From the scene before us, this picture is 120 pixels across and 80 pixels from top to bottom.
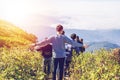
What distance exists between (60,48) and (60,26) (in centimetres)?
83

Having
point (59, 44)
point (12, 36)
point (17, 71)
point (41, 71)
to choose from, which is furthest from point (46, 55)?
point (12, 36)

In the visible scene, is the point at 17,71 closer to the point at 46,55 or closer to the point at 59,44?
the point at 59,44

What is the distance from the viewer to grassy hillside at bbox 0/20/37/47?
32.1 meters

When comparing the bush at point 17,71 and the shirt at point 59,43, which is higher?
the shirt at point 59,43

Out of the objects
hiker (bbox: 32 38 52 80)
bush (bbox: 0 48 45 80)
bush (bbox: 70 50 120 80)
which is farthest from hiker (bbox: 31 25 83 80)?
hiker (bbox: 32 38 52 80)

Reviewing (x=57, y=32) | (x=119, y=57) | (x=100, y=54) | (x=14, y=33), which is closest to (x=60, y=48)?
(x=57, y=32)

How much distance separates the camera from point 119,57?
24.5 meters

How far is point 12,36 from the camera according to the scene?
34219mm

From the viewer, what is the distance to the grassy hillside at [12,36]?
3206 cm

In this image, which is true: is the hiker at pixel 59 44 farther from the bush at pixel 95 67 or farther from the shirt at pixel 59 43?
the bush at pixel 95 67

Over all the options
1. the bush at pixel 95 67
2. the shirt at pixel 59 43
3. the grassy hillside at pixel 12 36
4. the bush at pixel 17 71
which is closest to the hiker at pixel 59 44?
the shirt at pixel 59 43

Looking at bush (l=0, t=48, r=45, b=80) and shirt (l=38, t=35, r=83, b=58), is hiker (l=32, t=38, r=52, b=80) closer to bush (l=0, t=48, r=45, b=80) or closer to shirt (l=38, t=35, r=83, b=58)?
shirt (l=38, t=35, r=83, b=58)

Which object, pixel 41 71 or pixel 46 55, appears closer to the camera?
pixel 41 71

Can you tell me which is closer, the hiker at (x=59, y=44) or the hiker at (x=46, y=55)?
the hiker at (x=59, y=44)
